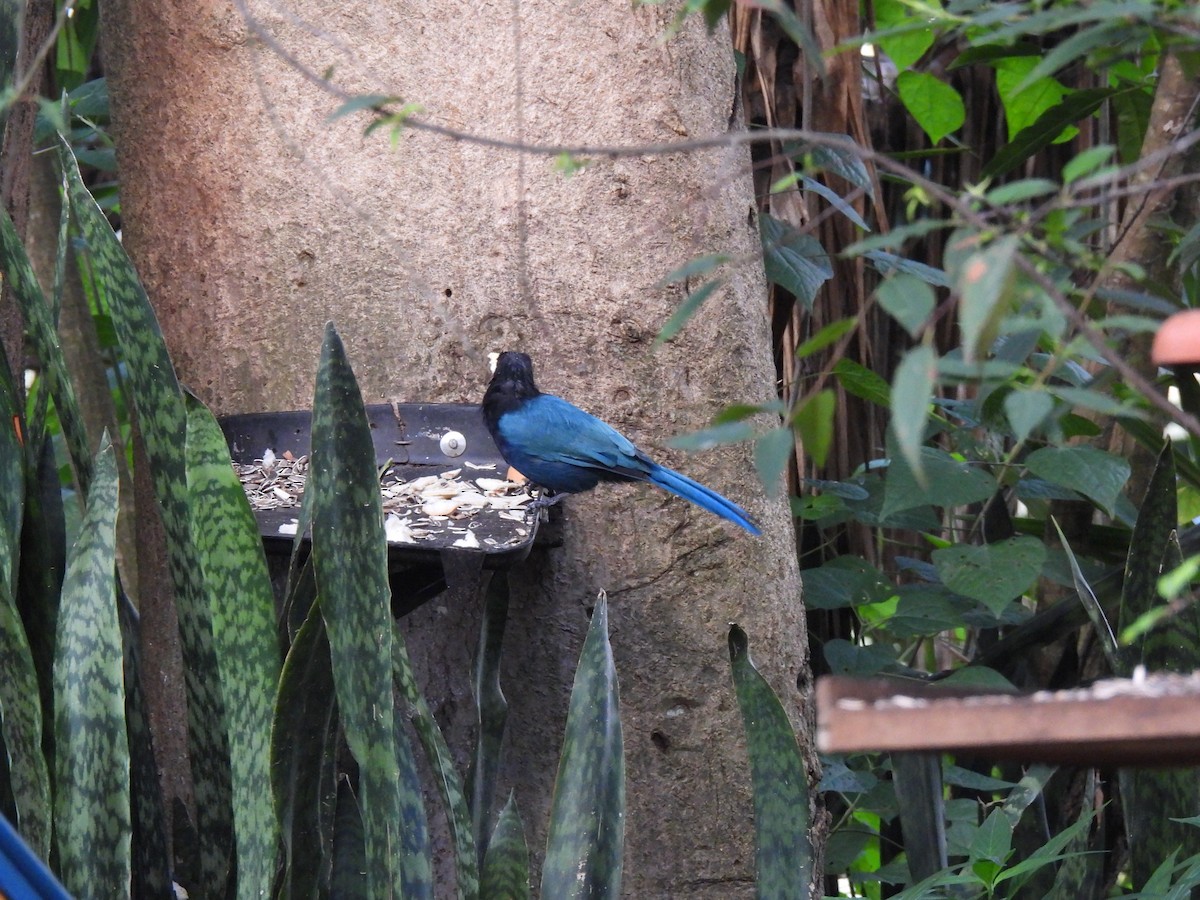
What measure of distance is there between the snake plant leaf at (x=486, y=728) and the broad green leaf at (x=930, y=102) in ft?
5.79

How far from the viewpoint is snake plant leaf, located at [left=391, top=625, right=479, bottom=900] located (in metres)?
1.52

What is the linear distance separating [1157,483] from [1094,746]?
4.03 feet

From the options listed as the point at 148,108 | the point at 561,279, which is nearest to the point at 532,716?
the point at 561,279

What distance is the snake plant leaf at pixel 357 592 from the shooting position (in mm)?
1353

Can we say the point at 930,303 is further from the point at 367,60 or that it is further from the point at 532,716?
the point at 367,60

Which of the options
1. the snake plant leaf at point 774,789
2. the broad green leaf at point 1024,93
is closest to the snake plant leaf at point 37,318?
the snake plant leaf at point 774,789

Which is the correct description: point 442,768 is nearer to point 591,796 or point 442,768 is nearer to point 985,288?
point 591,796

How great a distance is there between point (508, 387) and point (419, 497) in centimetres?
26

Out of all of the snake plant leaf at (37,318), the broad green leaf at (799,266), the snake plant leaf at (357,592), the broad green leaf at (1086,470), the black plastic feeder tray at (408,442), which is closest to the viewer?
the snake plant leaf at (357,592)

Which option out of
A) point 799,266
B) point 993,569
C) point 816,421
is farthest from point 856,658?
point 816,421

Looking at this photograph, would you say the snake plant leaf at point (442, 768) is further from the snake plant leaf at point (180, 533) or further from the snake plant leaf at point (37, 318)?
the snake plant leaf at point (37, 318)

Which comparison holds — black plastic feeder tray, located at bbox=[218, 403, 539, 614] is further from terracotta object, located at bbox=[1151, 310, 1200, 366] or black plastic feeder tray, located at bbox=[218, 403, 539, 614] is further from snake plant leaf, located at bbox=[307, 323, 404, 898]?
terracotta object, located at bbox=[1151, 310, 1200, 366]

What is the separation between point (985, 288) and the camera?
681mm

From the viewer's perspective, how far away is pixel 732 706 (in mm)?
2088
